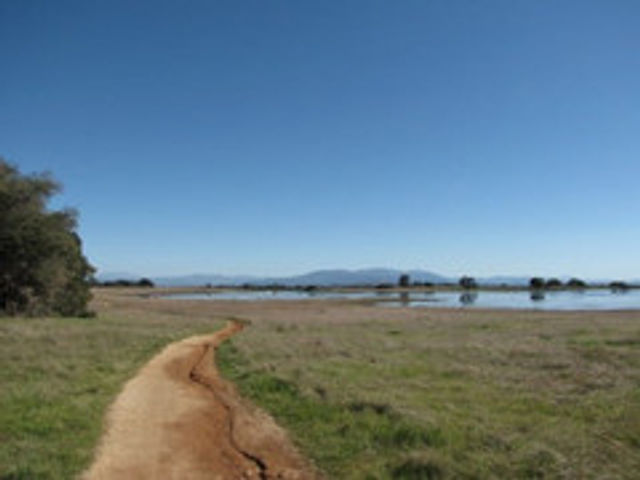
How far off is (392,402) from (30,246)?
3392cm

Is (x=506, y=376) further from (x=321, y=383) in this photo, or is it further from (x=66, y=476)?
(x=66, y=476)

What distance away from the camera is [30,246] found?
3700cm

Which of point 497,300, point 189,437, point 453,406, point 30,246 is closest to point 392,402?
point 453,406

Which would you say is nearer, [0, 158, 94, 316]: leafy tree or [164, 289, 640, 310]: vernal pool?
[0, 158, 94, 316]: leafy tree

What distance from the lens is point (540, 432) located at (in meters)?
10.3

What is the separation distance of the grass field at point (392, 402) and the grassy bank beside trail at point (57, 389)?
1.7 inches

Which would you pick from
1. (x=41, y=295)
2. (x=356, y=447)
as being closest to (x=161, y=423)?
(x=356, y=447)

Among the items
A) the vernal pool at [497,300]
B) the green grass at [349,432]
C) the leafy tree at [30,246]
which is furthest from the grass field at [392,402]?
the vernal pool at [497,300]

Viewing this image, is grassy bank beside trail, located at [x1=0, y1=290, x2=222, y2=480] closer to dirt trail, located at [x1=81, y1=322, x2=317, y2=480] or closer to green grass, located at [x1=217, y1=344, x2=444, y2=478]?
dirt trail, located at [x1=81, y1=322, x2=317, y2=480]

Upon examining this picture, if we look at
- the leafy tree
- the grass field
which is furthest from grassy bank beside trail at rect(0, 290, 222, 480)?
the leafy tree

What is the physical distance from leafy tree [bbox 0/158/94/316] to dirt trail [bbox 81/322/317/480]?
86.1 feet

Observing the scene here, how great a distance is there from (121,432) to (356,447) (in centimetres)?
495

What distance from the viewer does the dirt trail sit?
860 cm

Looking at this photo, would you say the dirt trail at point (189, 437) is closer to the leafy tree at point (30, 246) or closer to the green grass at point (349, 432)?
the green grass at point (349, 432)
